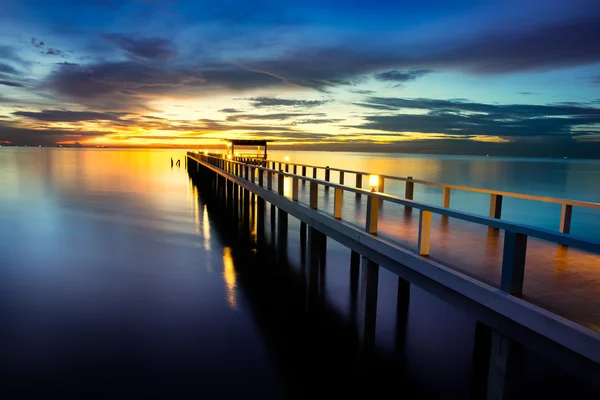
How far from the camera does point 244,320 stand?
9.62m

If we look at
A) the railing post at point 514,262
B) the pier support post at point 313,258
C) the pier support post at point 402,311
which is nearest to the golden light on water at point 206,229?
the pier support post at point 313,258

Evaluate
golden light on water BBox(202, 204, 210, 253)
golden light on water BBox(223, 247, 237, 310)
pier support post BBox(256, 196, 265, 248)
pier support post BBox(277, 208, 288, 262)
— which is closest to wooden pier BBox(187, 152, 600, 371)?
golden light on water BBox(223, 247, 237, 310)

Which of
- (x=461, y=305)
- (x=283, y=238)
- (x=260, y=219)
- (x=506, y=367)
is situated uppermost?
(x=461, y=305)

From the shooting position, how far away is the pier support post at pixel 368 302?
6910 mm

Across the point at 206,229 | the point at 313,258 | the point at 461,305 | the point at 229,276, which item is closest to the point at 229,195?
the point at 206,229

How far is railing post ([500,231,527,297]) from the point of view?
3902 mm

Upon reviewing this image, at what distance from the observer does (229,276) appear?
1291 centimetres

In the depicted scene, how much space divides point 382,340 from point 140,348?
4.87 metres

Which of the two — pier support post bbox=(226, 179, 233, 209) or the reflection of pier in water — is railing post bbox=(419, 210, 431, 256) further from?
pier support post bbox=(226, 179, 233, 209)

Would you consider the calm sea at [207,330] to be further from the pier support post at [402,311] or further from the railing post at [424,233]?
the railing post at [424,233]

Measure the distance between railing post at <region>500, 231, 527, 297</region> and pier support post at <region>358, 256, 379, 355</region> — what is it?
2.93 metres

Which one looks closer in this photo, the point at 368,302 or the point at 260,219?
the point at 368,302

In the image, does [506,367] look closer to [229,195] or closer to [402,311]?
[402,311]

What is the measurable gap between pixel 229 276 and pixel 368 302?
22.2 feet
